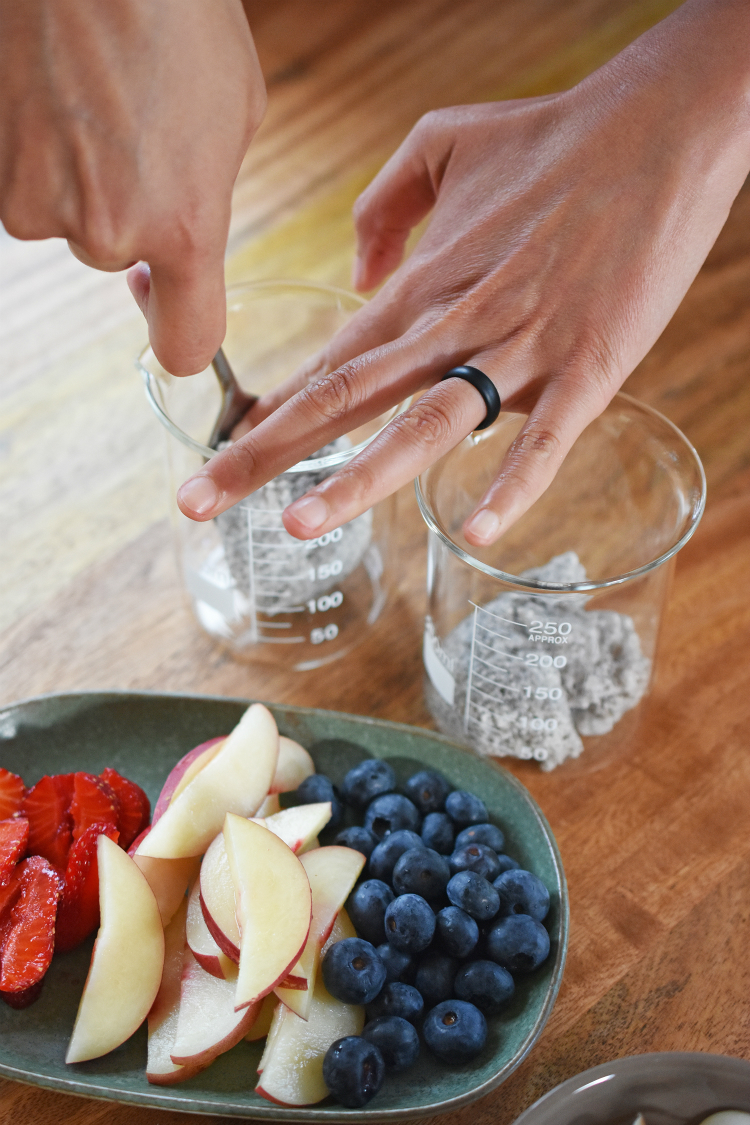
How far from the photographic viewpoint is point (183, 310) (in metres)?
0.61

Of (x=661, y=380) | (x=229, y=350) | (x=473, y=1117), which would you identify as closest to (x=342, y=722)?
(x=473, y=1117)

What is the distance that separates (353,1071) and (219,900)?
145mm

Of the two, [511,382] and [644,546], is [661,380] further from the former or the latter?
[511,382]

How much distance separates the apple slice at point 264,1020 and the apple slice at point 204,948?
30mm

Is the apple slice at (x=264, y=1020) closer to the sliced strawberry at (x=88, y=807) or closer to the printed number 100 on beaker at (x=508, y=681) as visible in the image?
the sliced strawberry at (x=88, y=807)

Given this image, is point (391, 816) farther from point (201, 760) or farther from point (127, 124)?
point (127, 124)

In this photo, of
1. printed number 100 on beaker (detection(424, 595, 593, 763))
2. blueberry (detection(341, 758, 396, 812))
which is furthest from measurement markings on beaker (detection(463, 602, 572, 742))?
blueberry (detection(341, 758, 396, 812))

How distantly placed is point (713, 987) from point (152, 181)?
2.26 ft

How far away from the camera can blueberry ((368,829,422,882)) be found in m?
0.74

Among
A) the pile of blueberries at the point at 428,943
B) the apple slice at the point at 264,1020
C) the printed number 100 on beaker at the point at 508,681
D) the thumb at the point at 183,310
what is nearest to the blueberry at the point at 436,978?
the pile of blueberries at the point at 428,943

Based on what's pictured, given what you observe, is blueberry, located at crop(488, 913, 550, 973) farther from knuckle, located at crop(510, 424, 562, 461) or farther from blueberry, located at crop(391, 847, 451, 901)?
knuckle, located at crop(510, 424, 562, 461)

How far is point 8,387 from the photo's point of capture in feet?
4.01

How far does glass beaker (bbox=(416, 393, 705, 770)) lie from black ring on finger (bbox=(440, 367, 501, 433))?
0.09 m

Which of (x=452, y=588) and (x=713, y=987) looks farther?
(x=452, y=588)
